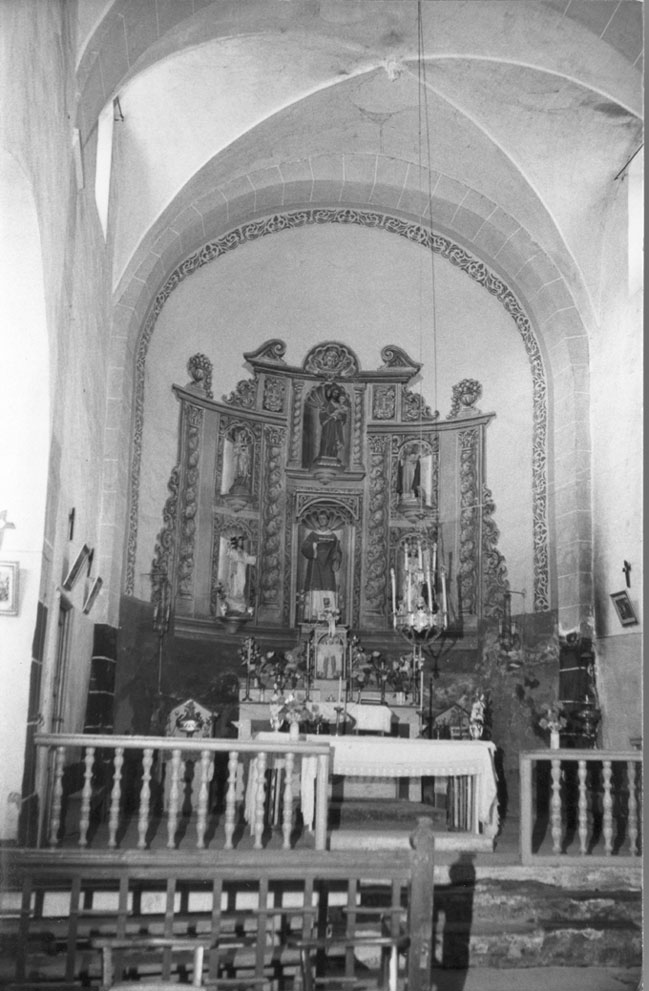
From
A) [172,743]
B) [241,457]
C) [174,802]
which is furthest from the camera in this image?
[241,457]

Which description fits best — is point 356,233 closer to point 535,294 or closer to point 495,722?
point 535,294

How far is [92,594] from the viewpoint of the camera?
1081 cm

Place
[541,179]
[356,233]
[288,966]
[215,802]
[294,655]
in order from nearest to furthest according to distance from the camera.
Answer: [288,966] < [215,802] < [541,179] < [294,655] < [356,233]

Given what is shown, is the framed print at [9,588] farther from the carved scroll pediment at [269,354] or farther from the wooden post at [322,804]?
the carved scroll pediment at [269,354]

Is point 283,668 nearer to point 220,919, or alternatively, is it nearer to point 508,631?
point 508,631

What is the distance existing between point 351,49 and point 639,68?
341 centimetres

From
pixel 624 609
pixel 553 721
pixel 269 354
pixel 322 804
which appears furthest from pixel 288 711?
pixel 269 354

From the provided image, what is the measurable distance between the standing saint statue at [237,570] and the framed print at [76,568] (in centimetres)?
397

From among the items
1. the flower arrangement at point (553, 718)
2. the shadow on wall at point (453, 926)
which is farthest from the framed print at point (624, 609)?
the shadow on wall at point (453, 926)

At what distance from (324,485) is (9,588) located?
803 cm

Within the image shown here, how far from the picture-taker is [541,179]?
1298 cm

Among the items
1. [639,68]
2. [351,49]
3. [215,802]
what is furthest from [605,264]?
[215,802]

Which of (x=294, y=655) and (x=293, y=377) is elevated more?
(x=293, y=377)

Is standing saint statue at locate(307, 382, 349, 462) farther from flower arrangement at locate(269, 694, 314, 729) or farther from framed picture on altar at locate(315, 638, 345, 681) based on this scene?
flower arrangement at locate(269, 694, 314, 729)
